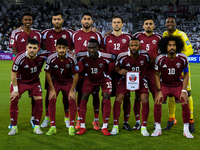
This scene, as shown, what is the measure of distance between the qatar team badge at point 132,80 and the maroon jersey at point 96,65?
0.47m

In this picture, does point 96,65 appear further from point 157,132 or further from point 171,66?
point 157,132

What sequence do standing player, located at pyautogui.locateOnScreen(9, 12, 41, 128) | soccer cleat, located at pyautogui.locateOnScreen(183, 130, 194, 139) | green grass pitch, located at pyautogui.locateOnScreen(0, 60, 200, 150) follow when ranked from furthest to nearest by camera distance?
standing player, located at pyautogui.locateOnScreen(9, 12, 41, 128) → soccer cleat, located at pyautogui.locateOnScreen(183, 130, 194, 139) → green grass pitch, located at pyautogui.locateOnScreen(0, 60, 200, 150)

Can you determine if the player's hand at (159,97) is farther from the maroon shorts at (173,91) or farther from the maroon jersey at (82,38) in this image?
the maroon jersey at (82,38)

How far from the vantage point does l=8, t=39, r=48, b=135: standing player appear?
4426 mm

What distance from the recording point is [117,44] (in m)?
4.98

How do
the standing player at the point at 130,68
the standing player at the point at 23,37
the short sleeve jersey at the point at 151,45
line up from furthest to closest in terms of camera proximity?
the standing player at the point at 23,37 → the short sleeve jersey at the point at 151,45 → the standing player at the point at 130,68

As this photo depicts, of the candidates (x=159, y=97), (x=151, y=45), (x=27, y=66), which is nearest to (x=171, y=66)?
(x=159, y=97)

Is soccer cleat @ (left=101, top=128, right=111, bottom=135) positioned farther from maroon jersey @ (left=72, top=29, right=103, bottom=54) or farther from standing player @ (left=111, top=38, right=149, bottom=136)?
maroon jersey @ (left=72, top=29, right=103, bottom=54)

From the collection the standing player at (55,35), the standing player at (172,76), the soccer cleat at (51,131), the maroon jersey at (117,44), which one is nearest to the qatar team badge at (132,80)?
the standing player at (172,76)

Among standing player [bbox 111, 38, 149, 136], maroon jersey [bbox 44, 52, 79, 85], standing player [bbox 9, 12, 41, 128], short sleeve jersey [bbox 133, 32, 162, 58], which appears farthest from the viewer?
standing player [bbox 9, 12, 41, 128]

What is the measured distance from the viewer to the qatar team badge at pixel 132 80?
14.4ft

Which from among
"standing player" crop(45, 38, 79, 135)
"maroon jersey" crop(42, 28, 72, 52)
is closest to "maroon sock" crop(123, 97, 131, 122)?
"standing player" crop(45, 38, 79, 135)

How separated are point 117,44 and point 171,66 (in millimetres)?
1183

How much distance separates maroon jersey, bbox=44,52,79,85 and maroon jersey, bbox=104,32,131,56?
82 cm
